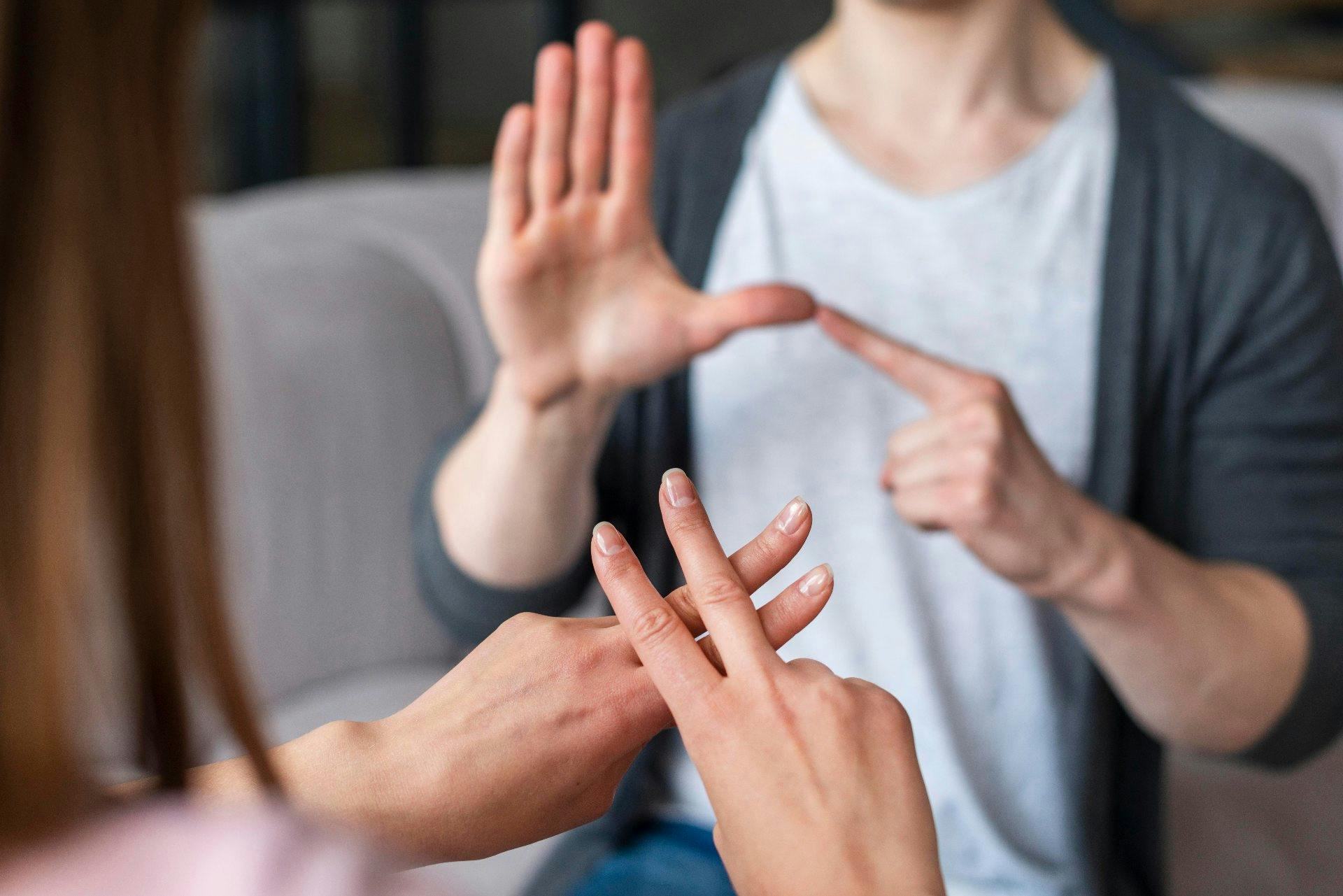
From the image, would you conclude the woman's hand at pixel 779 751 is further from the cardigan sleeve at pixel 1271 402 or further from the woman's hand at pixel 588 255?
the cardigan sleeve at pixel 1271 402

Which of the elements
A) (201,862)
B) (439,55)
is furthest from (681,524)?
(439,55)

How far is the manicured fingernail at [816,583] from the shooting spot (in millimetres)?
245

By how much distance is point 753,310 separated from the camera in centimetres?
43

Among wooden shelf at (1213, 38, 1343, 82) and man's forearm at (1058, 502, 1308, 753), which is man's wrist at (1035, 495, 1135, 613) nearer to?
man's forearm at (1058, 502, 1308, 753)

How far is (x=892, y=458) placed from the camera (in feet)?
1.40

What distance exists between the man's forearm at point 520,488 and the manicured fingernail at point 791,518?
8.8 inches

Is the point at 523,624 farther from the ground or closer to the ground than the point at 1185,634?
farther from the ground

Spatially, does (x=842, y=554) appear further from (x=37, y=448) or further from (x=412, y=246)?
(x=412, y=246)

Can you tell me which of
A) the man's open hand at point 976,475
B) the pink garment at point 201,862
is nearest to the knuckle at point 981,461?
the man's open hand at point 976,475

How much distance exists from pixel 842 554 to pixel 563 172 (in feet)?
0.59

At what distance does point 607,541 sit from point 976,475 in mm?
205

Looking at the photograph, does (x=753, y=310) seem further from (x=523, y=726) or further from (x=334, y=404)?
(x=334, y=404)

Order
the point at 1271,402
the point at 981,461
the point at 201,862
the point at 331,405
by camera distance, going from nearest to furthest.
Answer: the point at 201,862 → the point at 981,461 → the point at 1271,402 → the point at 331,405

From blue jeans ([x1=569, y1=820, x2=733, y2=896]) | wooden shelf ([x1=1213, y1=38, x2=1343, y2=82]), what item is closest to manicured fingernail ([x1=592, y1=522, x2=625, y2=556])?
blue jeans ([x1=569, y1=820, x2=733, y2=896])
